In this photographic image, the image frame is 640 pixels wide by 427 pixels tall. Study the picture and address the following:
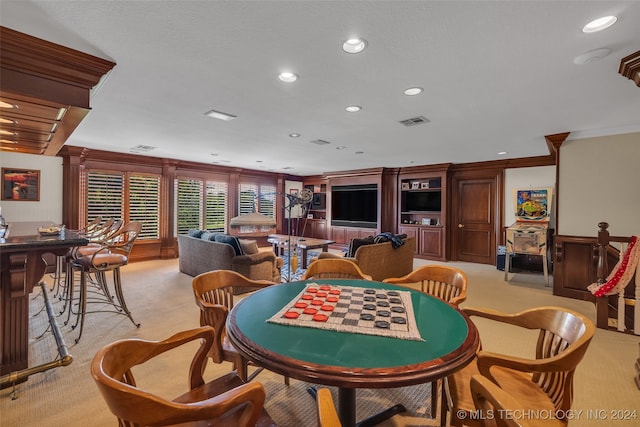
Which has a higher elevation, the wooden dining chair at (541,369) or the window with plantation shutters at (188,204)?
the window with plantation shutters at (188,204)

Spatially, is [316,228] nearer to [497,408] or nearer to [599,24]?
[599,24]

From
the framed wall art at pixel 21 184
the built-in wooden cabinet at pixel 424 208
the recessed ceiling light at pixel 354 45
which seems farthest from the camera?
the built-in wooden cabinet at pixel 424 208

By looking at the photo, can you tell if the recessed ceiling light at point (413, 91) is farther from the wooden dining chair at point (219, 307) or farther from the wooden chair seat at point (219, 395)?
the wooden chair seat at point (219, 395)

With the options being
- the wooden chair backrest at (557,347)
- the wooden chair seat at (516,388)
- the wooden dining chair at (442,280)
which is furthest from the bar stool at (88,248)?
the wooden chair backrest at (557,347)

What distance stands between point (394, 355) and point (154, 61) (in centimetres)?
257

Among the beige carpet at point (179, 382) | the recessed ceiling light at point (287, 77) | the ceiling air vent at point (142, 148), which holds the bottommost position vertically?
the beige carpet at point (179, 382)

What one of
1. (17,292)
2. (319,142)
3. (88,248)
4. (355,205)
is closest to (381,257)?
(319,142)

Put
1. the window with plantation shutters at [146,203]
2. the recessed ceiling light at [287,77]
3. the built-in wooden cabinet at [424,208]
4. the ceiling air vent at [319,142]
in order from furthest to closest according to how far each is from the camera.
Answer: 1. the built-in wooden cabinet at [424,208]
2. the window with plantation shutters at [146,203]
3. the ceiling air vent at [319,142]
4. the recessed ceiling light at [287,77]

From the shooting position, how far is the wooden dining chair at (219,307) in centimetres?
159

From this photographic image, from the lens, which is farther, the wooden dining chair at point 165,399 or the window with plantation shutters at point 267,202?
the window with plantation shutters at point 267,202

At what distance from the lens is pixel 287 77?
7.91 feet

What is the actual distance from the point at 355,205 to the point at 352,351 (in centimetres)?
776

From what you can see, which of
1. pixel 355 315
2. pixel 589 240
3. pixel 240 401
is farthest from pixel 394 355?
pixel 589 240

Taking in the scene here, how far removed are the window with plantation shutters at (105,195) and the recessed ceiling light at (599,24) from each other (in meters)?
7.62
